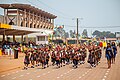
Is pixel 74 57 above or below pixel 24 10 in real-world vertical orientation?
below

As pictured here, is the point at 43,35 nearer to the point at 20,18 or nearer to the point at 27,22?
the point at 20,18

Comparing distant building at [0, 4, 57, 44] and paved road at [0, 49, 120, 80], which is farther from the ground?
distant building at [0, 4, 57, 44]

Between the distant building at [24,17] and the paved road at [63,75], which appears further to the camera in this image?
the distant building at [24,17]

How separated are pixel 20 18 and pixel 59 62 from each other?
4886cm

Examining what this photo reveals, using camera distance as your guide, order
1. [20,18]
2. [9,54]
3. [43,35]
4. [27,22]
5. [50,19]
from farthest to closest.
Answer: [50,19]
[27,22]
[20,18]
[43,35]
[9,54]

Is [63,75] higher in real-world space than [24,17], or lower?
lower

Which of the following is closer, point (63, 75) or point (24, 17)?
point (63, 75)

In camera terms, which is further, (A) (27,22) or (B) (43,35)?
(A) (27,22)

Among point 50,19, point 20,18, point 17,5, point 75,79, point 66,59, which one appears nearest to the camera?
point 75,79

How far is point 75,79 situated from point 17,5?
52.4 metres

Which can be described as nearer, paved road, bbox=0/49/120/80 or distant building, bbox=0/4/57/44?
paved road, bbox=0/49/120/80

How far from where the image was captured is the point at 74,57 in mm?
20609

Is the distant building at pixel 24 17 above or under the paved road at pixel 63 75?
above

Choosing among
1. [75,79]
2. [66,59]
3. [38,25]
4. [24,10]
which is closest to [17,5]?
[24,10]
